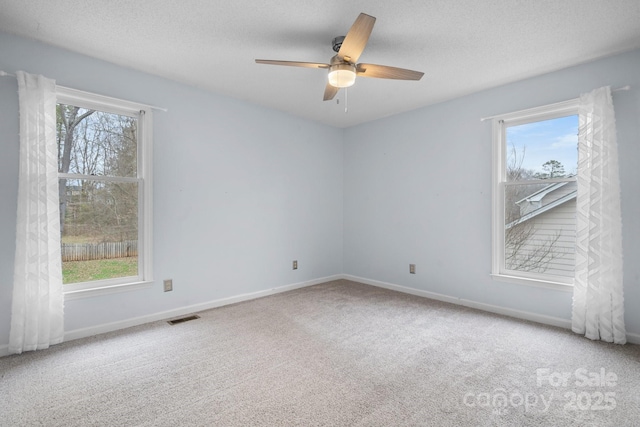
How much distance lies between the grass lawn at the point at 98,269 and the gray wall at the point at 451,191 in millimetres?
3033

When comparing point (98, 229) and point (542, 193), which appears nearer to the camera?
point (98, 229)

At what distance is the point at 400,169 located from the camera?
14.3 ft

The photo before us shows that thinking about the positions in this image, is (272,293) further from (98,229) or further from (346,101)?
(346,101)

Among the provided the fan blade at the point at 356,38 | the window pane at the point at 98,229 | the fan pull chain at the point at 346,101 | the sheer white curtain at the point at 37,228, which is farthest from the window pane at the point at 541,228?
the sheer white curtain at the point at 37,228

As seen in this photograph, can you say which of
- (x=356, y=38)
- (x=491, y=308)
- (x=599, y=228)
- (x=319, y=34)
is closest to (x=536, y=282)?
(x=491, y=308)

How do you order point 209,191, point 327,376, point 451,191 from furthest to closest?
point 451,191, point 209,191, point 327,376

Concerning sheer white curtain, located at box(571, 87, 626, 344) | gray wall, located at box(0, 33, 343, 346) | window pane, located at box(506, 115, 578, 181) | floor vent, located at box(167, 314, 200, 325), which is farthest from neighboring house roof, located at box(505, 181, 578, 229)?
floor vent, located at box(167, 314, 200, 325)

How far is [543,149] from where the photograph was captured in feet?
10.6

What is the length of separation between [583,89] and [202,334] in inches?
160

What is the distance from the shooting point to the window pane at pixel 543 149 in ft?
10.1

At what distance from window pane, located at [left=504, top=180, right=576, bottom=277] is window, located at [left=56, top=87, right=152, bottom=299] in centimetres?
377

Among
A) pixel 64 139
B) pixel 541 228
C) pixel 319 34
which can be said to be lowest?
pixel 541 228

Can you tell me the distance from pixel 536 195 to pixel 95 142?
434 cm

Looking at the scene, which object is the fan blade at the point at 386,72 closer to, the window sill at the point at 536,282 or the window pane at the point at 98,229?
the window sill at the point at 536,282
